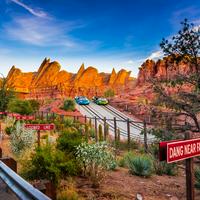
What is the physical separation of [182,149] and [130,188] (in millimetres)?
4073

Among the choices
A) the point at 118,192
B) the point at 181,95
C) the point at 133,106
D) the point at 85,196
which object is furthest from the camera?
the point at 133,106

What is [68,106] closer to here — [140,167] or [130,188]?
[140,167]

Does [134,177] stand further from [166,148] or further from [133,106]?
[133,106]

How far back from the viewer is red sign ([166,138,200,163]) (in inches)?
160

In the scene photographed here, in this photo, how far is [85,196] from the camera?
6.88 meters

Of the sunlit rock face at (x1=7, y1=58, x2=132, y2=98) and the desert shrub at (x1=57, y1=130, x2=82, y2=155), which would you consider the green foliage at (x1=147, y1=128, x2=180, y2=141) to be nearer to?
the desert shrub at (x1=57, y1=130, x2=82, y2=155)

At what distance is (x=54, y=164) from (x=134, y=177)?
292 cm

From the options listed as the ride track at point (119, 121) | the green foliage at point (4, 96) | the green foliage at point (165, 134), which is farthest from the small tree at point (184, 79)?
the green foliage at point (4, 96)

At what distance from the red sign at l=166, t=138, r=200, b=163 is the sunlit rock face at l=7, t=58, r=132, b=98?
3580 inches

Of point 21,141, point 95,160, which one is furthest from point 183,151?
point 21,141

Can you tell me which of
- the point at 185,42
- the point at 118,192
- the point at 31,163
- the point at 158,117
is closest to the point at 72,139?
the point at 31,163

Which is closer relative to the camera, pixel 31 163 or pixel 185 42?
pixel 31 163

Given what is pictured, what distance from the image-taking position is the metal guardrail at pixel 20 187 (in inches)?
146

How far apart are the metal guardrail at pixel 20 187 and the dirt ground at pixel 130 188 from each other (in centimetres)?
231
